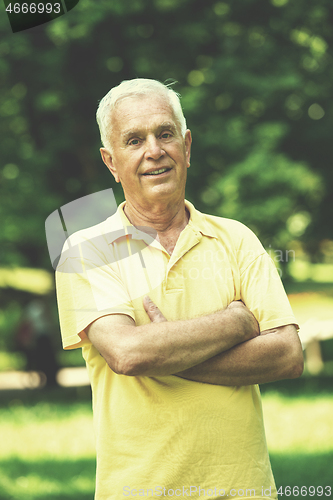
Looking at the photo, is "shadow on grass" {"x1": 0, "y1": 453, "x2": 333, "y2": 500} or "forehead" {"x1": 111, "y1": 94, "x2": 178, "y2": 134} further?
"shadow on grass" {"x1": 0, "y1": 453, "x2": 333, "y2": 500}

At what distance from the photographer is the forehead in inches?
83.0

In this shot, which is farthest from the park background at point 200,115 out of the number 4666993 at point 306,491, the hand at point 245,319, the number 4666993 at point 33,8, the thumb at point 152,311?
the thumb at point 152,311

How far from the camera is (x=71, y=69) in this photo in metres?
8.73

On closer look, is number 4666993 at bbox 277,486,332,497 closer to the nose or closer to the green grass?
the green grass

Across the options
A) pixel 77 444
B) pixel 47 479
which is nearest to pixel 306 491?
pixel 47 479

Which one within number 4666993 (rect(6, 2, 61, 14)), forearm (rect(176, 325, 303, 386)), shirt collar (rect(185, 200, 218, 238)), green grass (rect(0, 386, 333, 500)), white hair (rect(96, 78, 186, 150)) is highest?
number 4666993 (rect(6, 2, 61, 14))

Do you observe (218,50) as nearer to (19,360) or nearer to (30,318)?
(30,318)

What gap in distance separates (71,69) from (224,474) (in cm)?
789

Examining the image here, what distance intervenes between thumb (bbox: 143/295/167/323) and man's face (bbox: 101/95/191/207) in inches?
15.8

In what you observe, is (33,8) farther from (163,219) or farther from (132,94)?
(163,219)

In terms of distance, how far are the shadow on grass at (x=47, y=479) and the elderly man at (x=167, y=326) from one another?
303 cm

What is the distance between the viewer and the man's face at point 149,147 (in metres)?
2.11

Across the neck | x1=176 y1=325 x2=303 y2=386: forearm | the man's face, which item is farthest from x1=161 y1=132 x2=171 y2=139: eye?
x1=176 y1=325 x2=303 y2=386: forearm

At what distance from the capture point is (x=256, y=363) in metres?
2.03
